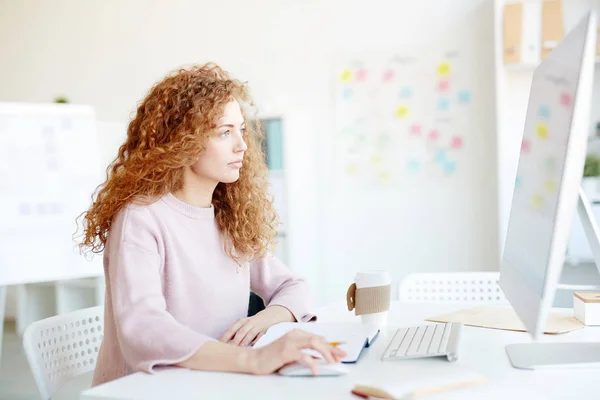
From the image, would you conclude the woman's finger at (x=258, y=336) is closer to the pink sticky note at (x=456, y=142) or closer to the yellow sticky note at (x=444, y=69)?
the pink sticky note at (x=456, y=142)

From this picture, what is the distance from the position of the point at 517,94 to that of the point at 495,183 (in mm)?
515

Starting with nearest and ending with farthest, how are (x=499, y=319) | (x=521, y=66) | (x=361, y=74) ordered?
(x=499, y=319), (x=521, y=66), (x=361, y=74)

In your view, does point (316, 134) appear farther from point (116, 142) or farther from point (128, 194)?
point (128, 194)

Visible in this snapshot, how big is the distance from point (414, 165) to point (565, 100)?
333cm

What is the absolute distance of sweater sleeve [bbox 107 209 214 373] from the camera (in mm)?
1185

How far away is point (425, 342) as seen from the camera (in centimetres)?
127

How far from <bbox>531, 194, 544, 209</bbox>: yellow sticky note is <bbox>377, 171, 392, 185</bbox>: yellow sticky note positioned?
3.24 m

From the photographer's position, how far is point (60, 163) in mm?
3527

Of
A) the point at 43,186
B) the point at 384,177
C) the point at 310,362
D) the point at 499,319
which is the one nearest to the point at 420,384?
the point at 310,362

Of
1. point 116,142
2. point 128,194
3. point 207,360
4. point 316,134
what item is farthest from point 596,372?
point 116,142

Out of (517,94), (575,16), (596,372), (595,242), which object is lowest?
(596,372)

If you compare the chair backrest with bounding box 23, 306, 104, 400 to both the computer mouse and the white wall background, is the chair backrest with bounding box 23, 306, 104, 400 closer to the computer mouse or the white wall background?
the computer mouse

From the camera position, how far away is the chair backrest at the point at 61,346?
1.45 m

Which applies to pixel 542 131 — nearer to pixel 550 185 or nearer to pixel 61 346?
pixel 550 185
